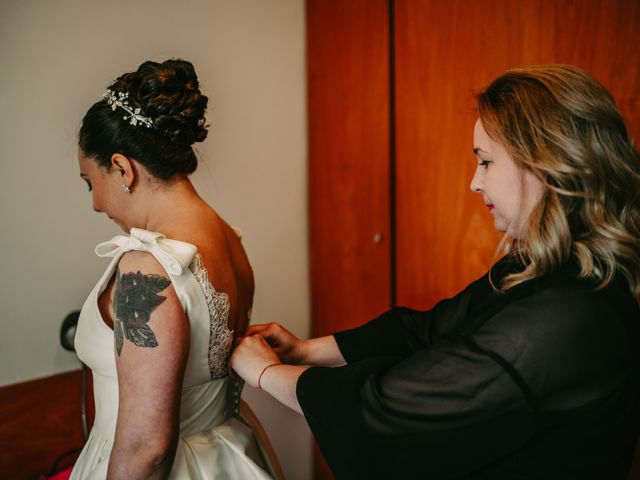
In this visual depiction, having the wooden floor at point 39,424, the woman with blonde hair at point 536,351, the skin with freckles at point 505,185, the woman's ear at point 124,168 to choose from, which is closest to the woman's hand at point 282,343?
the woman with blonde hair at point 536,351

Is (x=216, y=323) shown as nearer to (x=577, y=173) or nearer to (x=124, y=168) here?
(x=124, y=168)

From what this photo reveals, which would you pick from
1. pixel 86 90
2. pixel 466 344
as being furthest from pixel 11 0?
pixel 466 344

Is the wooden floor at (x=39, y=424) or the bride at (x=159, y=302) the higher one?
the bride at (x=159, y=302)

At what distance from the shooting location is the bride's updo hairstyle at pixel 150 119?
3.56 feet

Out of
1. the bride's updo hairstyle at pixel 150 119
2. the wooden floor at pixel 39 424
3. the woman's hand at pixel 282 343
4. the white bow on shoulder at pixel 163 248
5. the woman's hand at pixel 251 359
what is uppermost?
the bride's updo hairstyle at pixel 150 119

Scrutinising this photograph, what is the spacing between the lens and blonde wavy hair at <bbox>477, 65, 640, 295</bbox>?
0.88 meters

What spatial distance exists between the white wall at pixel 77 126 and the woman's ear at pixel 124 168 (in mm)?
641

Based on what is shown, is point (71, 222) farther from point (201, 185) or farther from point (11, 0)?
point (11, 0)

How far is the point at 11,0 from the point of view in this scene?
151 cm

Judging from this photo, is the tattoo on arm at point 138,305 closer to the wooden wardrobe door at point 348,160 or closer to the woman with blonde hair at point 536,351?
the woman with blonde hair at point 536,351

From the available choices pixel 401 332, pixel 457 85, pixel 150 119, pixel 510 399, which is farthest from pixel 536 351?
pixel 457 85

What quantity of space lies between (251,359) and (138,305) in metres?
0.27

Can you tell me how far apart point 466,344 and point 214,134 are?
1442mm

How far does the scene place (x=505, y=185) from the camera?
0.95 m
